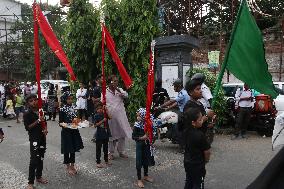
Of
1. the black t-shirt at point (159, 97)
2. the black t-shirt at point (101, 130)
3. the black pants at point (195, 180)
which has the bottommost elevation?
the black pants at point (195, 180)

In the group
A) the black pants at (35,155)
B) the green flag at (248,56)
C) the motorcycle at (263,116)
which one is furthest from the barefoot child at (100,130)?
the motorcycle at (263,116)

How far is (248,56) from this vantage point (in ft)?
14.0

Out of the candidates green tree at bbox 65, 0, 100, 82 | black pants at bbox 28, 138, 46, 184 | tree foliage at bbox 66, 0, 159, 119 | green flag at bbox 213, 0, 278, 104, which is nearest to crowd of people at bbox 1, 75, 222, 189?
black pants at bbox 28, 138, 46, 184

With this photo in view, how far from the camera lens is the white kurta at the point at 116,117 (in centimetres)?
898

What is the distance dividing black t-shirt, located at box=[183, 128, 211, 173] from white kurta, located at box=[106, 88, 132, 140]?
420 cm

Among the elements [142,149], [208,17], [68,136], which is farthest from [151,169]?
[208,17]

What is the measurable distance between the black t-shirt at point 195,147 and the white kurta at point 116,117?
4.20 m

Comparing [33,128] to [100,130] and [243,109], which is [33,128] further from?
[243,109]

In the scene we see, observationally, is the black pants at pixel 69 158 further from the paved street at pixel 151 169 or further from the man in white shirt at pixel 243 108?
the man in white shirt at pixel 243 108

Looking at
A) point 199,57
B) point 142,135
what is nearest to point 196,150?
point 142,135

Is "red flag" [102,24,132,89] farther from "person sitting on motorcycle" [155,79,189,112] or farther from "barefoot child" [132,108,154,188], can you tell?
"person sitting on motorcycle" [155,79,189,112]

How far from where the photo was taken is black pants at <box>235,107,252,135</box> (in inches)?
436

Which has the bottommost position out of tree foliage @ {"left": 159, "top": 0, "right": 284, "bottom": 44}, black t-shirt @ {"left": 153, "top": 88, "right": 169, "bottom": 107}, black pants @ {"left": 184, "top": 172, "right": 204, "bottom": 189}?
black pants @ {"left": 184, "top": 172, "right": 204, "bottom": 189}

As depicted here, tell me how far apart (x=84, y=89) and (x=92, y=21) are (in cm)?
273
